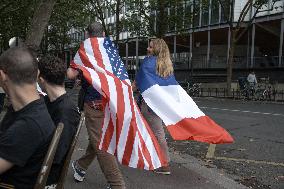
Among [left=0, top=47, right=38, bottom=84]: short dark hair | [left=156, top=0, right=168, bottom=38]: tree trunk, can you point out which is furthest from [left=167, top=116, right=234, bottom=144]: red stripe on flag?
[left=156, top=0, right=168, bottom=38]: tree trunk

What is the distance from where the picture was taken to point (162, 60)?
604 cm

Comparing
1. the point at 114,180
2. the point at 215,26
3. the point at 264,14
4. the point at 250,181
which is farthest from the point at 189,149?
the point at 215,26

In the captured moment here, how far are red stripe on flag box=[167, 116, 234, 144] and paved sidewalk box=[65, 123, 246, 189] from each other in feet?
1.70

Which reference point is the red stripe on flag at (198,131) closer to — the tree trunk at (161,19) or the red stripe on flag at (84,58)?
the red stripe on flag at (84,58)

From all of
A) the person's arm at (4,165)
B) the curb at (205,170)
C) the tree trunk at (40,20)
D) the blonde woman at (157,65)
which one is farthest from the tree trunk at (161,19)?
the person's arm at (4,165)

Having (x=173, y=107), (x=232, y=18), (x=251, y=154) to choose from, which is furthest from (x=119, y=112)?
(x=232, y=18)

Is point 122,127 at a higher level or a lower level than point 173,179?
higher

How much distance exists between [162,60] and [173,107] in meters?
0.60

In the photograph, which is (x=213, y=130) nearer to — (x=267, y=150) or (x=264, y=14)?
(x=267, y=150)

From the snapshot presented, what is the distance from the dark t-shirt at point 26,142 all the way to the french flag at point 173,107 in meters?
3.34

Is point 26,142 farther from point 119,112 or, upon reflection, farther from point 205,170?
point 205,170

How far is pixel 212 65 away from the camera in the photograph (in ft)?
134

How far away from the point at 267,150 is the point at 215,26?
3213cm

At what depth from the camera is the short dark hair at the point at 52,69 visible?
12.6 feet
